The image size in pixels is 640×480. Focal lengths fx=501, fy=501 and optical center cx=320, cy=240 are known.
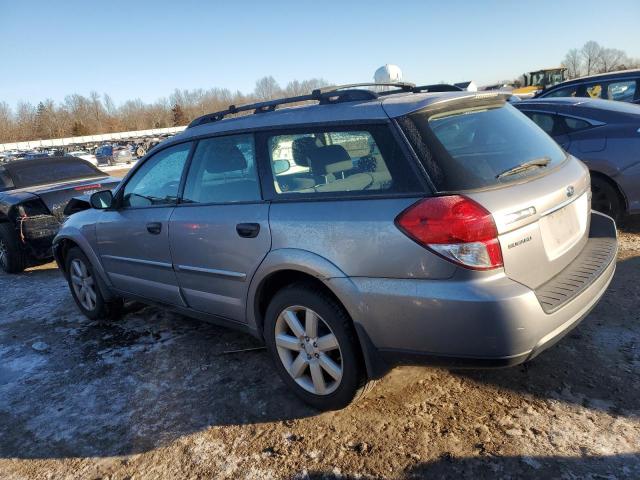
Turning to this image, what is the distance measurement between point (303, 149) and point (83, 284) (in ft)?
10.1

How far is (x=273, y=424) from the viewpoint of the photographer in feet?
9.37

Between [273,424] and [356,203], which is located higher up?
[356,203]

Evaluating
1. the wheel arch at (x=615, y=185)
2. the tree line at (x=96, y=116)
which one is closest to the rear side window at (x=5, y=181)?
the wheel arch at (x=615, y=185)

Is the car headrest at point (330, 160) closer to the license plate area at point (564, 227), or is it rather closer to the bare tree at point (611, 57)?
the license plate area at point (564, 227)

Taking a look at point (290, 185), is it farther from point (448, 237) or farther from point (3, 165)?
point (3, 165)

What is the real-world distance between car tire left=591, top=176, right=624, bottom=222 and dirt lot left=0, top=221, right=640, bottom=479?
158cm

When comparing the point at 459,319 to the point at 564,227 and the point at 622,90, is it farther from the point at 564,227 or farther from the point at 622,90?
the point at 622,90

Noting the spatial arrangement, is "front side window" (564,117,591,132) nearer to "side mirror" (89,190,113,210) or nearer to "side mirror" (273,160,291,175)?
"side mirror" (273,160,291,175)

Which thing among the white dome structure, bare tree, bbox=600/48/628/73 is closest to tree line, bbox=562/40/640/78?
bare tree, bbox=600/48/628/73

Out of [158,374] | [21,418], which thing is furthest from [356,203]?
[21,418]

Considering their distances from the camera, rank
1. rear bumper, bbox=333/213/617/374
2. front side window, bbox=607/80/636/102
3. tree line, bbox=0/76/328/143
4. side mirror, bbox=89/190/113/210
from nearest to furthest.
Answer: rear bumper, bbox=333/213/617/374, side mirror, bbox=89/190/113/210, front side window, bbox=607/80/636/102, tree line, bbox=0/76/328/143

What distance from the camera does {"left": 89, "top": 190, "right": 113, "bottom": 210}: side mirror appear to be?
420 cm

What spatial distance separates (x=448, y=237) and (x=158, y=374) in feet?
7.91

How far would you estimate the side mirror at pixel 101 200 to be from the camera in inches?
165
